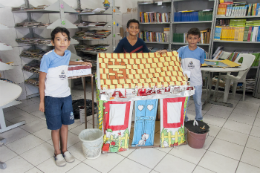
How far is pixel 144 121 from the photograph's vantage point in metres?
2.14

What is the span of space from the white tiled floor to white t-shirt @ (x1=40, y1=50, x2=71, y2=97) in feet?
2.56

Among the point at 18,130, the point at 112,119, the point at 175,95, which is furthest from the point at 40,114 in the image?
the point at 175,95

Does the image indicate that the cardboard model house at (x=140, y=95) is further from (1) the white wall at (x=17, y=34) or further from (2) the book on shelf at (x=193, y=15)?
(2) the book on shelf at (x=193, y=15)

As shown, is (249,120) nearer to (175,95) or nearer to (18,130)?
(175,95)

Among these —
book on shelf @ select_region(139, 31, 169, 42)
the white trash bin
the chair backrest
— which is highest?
book on shelf @ select_region(139, 31, 169, 42)

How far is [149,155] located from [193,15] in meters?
3.38

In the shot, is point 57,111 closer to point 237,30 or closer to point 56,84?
point 56,84

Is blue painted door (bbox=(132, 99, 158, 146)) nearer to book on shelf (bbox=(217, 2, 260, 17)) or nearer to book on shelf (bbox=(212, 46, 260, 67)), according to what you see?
book on shelf (bbox=(212, 46, 260, 67))

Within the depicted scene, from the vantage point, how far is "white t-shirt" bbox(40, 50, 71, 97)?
1.73 meters

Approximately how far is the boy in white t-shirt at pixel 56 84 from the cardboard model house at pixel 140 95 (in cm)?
34

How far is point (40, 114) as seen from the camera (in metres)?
3.14

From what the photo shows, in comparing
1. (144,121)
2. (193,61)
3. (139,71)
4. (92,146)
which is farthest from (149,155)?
(193,61)

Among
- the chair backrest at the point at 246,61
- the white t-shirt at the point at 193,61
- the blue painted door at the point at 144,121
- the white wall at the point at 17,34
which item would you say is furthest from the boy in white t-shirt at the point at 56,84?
the chair backrest at the point at 246,61

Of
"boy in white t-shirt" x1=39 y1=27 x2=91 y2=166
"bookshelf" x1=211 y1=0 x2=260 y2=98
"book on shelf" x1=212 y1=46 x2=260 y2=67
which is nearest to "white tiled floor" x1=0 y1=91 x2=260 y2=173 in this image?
"boy in white t-shirt" x1=39 y1=27 x2=91 y2=166
